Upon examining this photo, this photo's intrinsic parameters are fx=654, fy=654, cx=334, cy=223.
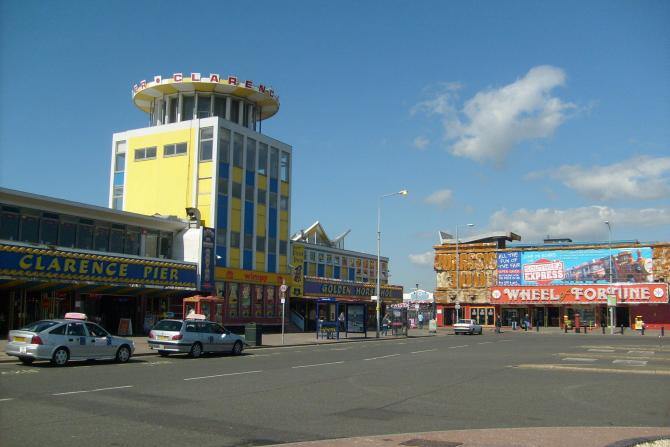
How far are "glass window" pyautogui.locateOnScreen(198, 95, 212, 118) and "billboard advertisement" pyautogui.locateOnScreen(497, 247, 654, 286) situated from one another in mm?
44506

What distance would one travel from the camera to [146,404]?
12789mm

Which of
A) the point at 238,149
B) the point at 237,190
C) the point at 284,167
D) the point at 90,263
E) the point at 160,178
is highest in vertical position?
the point at 238,149

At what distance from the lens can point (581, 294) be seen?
7412cm

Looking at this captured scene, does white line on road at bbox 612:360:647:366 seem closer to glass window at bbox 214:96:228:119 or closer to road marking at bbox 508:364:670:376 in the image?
road marking at bbox 508:364:670:376

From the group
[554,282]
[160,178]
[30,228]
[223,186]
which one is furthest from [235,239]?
[554,282]

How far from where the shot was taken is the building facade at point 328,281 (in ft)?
175

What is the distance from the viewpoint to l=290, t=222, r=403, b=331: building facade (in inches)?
2100

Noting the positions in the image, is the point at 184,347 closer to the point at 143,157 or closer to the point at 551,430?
the point at 551,430

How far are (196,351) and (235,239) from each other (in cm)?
2085

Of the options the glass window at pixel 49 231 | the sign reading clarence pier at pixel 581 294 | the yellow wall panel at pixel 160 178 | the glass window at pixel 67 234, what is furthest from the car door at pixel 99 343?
the sign reading clarence pier at pixel 581 294

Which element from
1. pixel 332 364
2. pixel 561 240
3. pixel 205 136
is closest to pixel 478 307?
pixel 561 240

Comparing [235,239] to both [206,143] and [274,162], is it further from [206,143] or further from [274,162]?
→ [274,162]

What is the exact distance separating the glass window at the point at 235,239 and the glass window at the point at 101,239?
946 centimetres

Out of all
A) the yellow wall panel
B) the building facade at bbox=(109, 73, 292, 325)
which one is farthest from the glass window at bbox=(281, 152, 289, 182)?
the yellow wall panel
